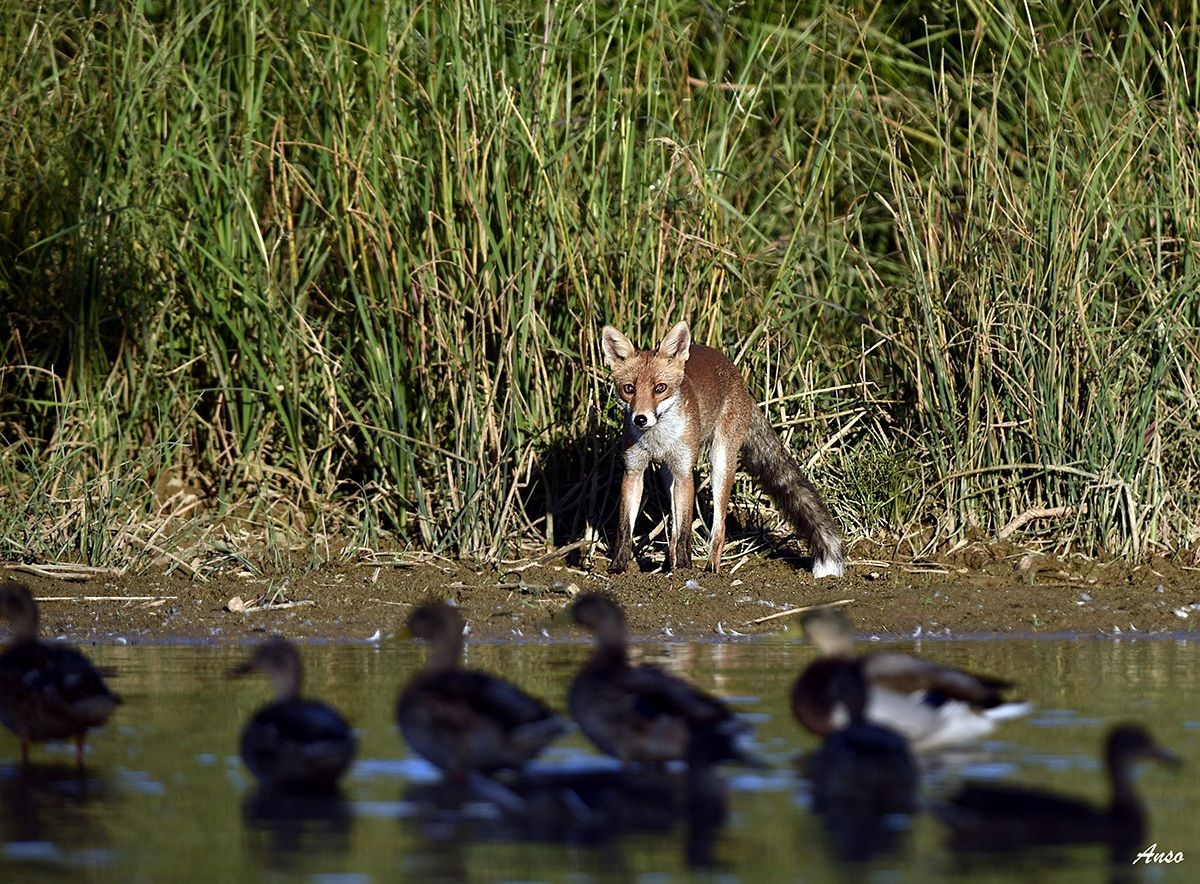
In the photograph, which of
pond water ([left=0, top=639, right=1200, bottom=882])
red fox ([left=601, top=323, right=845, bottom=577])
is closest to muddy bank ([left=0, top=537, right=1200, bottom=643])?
red fox ([left=601, top=323, right=845, bottom=577])

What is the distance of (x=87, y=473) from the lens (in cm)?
1102

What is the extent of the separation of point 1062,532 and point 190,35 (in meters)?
6.17

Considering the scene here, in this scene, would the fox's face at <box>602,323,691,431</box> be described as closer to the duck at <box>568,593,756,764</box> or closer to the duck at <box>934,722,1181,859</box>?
the duck at <box>568,593,756,764</box>

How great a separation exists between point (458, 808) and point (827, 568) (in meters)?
5.50

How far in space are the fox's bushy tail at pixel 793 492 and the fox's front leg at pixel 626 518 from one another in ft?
2.57

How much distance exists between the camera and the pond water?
4.83 meters

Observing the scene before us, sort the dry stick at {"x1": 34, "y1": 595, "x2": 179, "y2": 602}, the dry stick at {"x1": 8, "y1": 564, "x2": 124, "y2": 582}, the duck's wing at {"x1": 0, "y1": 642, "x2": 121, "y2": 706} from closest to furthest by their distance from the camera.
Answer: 1. the duck's wing at {"x1": 0, "y1": 642, "x2": 121, "y2": 706}
2. the dry stick at {"x1": 34, "y1": 595, "x2": 179, "y2": 602}
3. the dry stick at {"x1": 8, "y1": 564, "x2": 124, "y2": 582}

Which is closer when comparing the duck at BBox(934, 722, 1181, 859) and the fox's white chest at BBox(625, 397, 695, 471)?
the duck at BBox(934, 722, 1181, 859)

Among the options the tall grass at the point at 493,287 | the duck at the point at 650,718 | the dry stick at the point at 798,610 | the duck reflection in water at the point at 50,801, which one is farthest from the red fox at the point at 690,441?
the duck reflection in water at the point at 50,801

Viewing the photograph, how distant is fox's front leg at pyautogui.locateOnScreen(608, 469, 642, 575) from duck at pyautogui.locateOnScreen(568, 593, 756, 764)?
4602 millimetres

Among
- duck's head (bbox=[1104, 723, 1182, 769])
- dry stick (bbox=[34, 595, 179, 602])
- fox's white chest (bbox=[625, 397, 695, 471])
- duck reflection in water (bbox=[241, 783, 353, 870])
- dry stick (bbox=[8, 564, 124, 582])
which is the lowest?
duck reflection in water (bbox=[241, 783, 353, 870])

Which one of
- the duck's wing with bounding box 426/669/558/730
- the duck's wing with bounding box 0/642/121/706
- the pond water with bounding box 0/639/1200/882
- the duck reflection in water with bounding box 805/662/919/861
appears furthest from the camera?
the duck's wing with bounding box 0/642/121/706

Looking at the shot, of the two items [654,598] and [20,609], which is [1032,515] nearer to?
[654,598]

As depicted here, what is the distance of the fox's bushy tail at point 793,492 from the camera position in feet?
35.5
